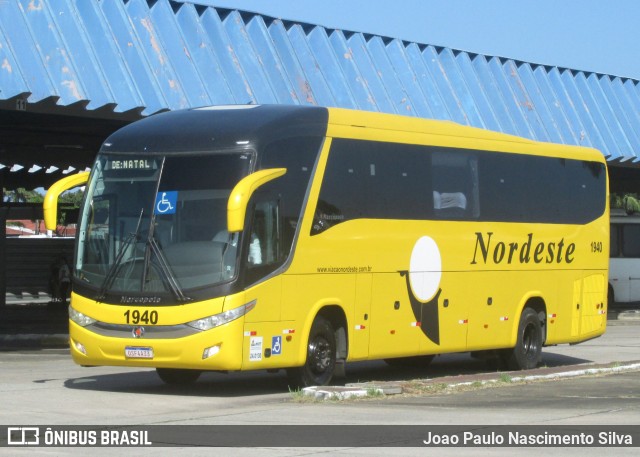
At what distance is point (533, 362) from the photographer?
20.9 m

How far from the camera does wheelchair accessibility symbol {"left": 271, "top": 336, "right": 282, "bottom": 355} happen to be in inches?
613

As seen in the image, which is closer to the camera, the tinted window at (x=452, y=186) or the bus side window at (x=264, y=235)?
the bus side window at (x=264, y=235)

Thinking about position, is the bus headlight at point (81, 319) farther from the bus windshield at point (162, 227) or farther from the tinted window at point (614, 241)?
the tinted window at point (614, 241)

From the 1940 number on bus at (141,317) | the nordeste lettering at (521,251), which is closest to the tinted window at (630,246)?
the nordeste lettering at (521,251)

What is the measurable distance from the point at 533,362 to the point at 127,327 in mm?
8049

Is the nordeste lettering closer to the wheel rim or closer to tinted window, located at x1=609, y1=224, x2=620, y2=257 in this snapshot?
the wheel rim

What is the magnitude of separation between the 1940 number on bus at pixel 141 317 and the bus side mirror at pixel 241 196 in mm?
1425

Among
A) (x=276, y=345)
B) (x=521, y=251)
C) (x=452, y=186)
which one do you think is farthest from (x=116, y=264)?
(x=521, y=251)

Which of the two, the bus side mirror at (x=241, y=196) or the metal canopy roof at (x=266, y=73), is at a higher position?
the metal canopy roof at (x=266, y=73)

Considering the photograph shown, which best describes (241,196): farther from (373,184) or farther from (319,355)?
(373,184)

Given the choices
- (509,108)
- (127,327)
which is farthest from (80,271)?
(509,108)

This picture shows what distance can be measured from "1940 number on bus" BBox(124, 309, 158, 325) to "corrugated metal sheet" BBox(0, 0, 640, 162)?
7.64m

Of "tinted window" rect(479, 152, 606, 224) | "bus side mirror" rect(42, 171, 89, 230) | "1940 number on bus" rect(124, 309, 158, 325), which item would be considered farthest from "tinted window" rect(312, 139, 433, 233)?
"bus side mirror" rect(42, 171, 89, 230)

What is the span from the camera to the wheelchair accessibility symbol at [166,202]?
15.4 metres
